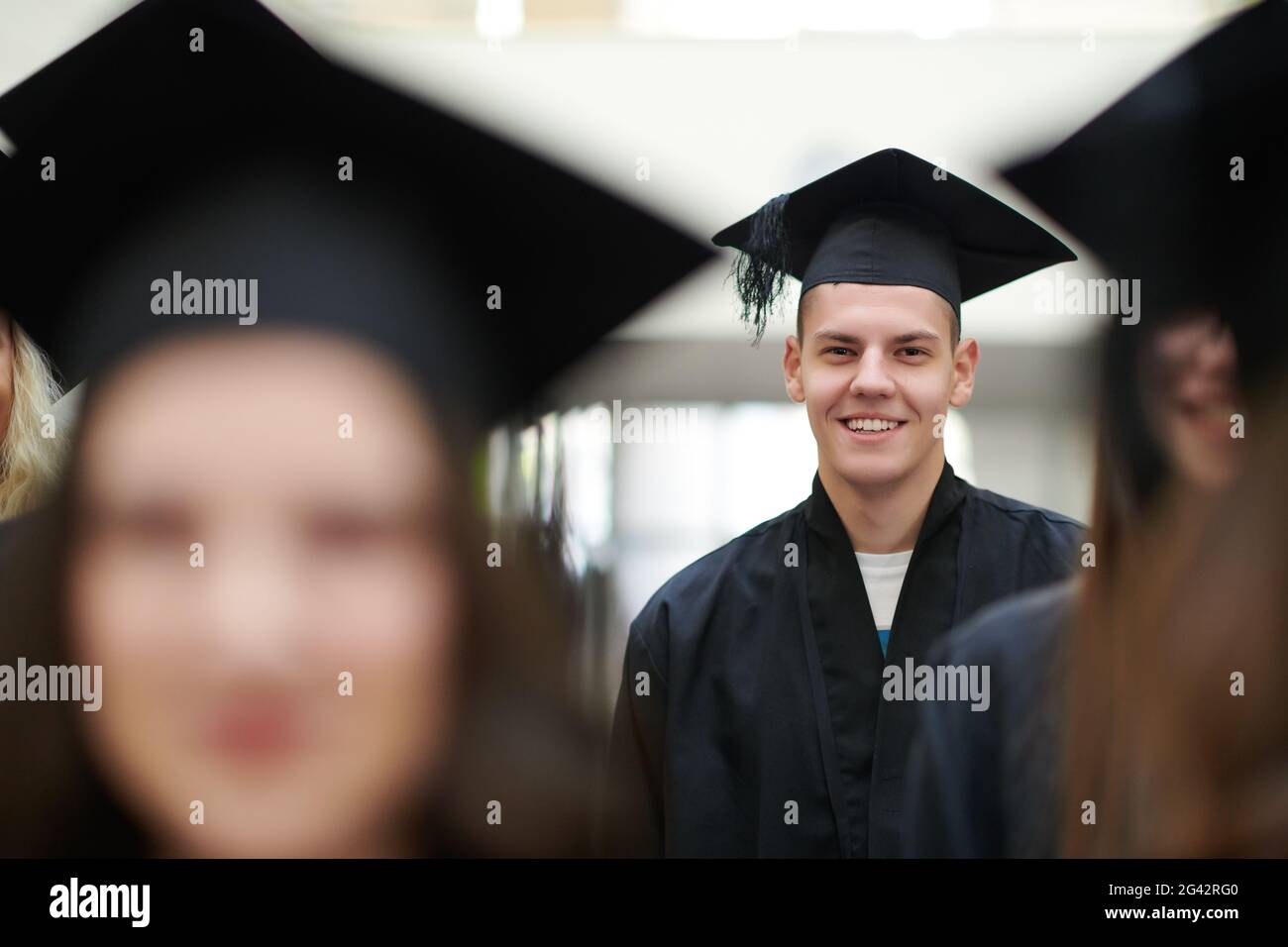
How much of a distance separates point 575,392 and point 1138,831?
123 centimetres

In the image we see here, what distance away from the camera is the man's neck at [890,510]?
161 cm

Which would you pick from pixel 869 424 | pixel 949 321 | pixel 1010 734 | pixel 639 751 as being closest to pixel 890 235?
pixel 949 321

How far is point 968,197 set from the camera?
1639 millimetres

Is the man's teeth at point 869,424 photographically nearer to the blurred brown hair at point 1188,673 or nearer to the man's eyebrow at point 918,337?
the man's eyebrow at point 918,337

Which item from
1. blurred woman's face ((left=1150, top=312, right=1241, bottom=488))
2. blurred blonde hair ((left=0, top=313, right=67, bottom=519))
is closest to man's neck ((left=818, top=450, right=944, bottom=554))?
blurred woman's face ((left=1150, top=312, right=1241, bottom=488))

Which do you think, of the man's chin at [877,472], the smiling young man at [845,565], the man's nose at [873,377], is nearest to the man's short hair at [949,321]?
the smiling young man at [845,565]

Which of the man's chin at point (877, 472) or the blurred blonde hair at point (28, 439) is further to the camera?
the blurred blonde hair at point (28, 439)

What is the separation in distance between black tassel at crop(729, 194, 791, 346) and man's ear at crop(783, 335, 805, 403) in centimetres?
5

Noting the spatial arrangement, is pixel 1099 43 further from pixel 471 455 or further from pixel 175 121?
pixel 175 121

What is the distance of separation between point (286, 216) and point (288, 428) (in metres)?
0.37

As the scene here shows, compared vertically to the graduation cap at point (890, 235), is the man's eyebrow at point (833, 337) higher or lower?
lower

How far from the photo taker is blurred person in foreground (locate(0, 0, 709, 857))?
5.45 feet
